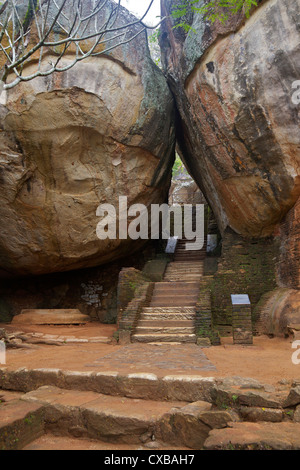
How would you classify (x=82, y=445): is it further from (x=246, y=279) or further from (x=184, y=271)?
(x=184, y=271)

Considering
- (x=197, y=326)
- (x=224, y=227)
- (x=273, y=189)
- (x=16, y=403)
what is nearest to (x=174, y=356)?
(x=197, y=326)

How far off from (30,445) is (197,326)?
4.39 m

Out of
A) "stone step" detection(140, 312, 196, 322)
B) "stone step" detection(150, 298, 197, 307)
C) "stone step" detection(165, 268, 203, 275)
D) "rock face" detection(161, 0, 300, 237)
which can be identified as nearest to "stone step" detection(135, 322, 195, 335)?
"stone step" detection(140, 312, 196, 322)

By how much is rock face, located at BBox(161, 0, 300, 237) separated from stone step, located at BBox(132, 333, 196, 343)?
Answer: 157 inches

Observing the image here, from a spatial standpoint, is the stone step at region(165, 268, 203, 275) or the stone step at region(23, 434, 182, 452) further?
the stone step at region(165, 268, 203, 275)

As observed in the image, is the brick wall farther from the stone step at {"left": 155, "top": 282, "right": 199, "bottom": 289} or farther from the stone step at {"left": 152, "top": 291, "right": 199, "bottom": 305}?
the stone step at {"left": 152, "top": 291, "right": 199, "bottom": 305}

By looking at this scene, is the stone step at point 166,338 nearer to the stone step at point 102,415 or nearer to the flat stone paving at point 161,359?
the flat stone paving at point 161,359

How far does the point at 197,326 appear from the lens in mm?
6812

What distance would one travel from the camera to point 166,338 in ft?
21.5

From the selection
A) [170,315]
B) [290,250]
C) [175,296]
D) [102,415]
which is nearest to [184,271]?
[175,296]

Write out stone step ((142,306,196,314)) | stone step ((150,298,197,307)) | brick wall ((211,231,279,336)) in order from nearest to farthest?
1. stone step ((142,306,196,314))
2. stone step ((150,298,197,307))
3. brick wall ((211,231,279,336))

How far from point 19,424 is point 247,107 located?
7409 millimetres

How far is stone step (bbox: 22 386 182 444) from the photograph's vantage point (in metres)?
2.97
